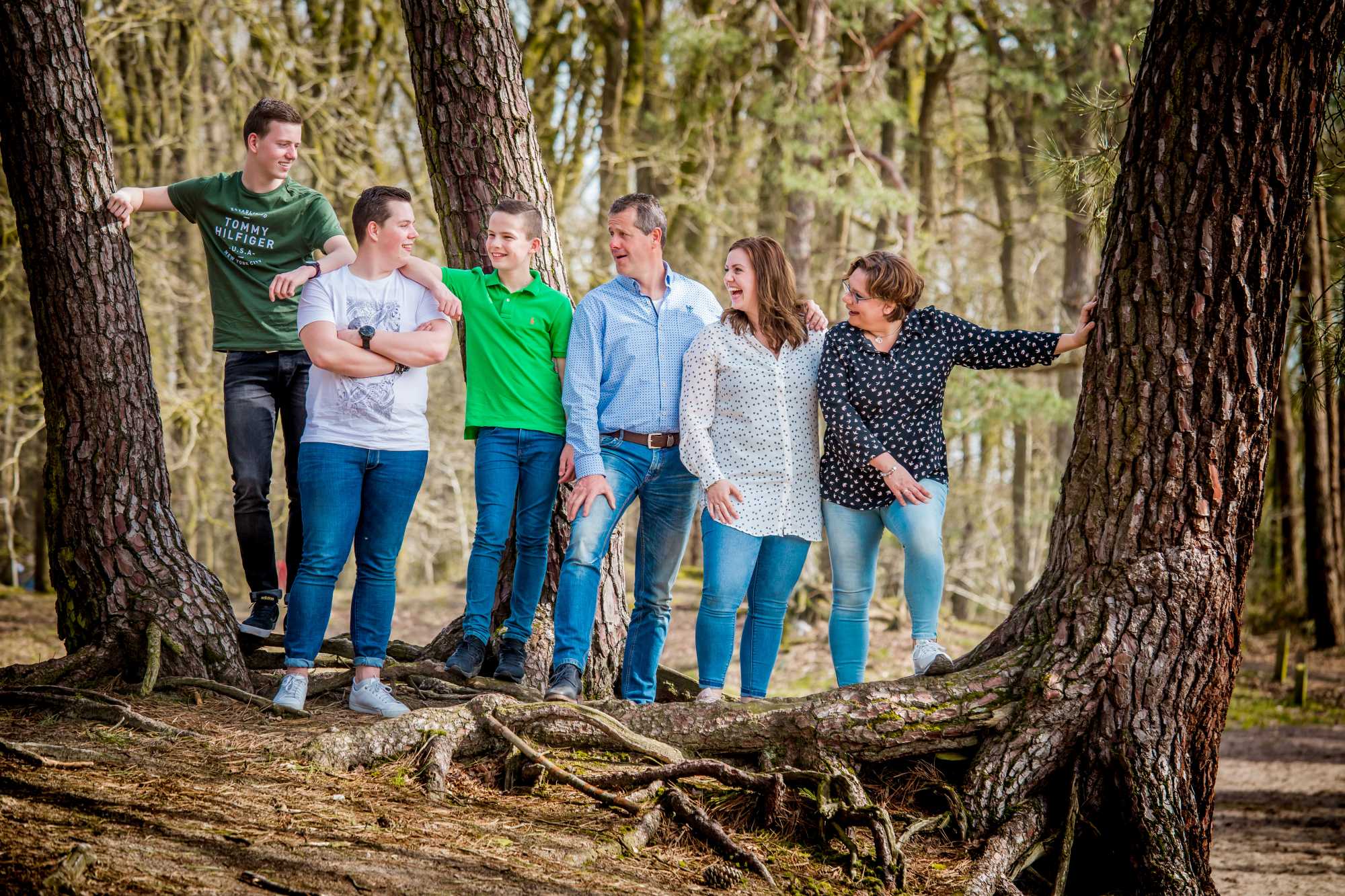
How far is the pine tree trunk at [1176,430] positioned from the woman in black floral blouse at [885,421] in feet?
1.53

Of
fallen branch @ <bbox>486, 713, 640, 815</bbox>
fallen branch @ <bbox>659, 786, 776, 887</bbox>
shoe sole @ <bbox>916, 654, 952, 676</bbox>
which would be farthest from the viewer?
shoe sole @ <bbox>916, 654, 952, 676</bbox>

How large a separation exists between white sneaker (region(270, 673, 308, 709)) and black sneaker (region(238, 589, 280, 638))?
0.85 metres

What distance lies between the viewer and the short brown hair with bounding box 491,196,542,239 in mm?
4168

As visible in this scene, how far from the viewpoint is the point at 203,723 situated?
3830mm

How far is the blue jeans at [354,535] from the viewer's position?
383 centimetres

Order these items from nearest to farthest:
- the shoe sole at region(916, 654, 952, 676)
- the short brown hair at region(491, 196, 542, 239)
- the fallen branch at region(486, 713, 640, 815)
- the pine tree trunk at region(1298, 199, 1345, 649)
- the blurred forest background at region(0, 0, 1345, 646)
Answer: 1. the fallen branch at region(486, 713, 640, 815)
2. the shoe sole at region(916, 654, 952, 676)
3. the short brown hair at region(491, 196, 542, 239)
4. the blurred forest background at region(0, 0, 1345, 646)
5. the pine tree trunk at region(1298, 199, 1345, 649)

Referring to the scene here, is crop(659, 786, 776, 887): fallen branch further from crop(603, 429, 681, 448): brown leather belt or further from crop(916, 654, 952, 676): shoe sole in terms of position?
crop(603, 429, 681, 448): brown leather belt

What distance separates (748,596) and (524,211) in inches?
66.5

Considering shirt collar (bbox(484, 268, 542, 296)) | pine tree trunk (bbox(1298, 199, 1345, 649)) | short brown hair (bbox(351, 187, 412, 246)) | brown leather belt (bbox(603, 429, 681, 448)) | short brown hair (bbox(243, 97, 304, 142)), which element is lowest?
pine tree trunk (bbox(1298, 199, 1345, 649))

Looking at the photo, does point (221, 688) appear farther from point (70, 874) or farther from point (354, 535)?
point (70, 874)

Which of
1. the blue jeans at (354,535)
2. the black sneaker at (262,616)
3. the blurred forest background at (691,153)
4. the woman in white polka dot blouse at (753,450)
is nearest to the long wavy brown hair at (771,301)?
the woman in white polka dot blouse at (753,450)

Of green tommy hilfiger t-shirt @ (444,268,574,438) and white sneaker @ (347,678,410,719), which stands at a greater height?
green tommy hilfiger t-shirt @ (444,268,574,438)

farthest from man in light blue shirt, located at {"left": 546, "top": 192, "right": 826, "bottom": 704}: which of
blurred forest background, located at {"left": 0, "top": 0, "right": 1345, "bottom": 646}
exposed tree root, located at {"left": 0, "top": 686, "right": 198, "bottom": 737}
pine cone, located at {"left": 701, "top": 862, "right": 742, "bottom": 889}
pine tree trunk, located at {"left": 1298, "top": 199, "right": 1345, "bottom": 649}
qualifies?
pine tree trunk, located at {"left": 1298, "top": 199, "right": 1345, "bottom": 649}

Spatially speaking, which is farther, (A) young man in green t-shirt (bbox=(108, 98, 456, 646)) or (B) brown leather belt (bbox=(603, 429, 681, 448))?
(A) young man in green t-shirt (bbox=(108, 98, 456, 646))
